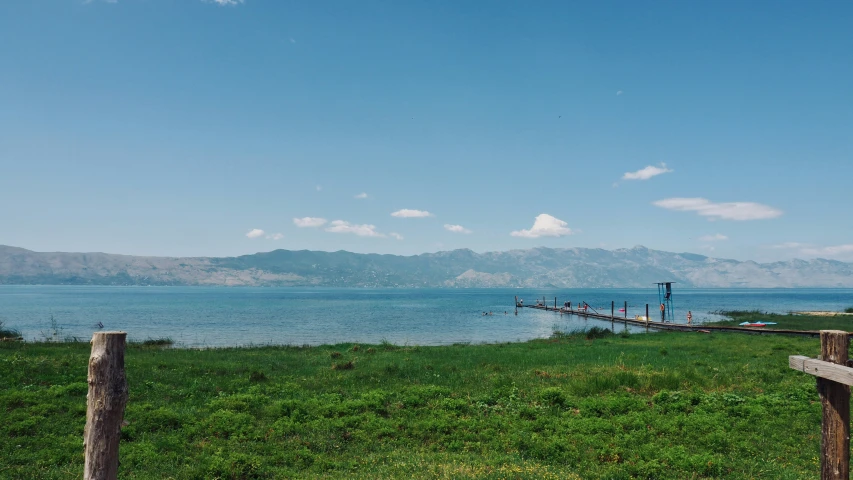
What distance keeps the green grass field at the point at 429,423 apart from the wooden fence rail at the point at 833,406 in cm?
388

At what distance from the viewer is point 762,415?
1502 centimetres

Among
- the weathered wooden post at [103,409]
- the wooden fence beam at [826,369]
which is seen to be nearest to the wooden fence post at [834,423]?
the wooden fence beam at [826,369]

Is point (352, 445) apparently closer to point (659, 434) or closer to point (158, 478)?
point (158, 478)

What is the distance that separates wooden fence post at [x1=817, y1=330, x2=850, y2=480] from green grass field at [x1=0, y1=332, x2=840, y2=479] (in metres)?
3.85

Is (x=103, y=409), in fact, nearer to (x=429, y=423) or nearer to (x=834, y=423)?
(x=429, y=423)

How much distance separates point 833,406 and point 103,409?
10598mm

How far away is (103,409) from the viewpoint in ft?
23.3

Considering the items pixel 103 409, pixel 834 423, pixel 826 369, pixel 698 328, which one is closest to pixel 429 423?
pixel 103 409

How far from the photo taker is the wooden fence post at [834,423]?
24.5 feet

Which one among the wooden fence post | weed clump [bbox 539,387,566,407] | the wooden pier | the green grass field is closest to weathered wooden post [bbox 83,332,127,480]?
the green grass field

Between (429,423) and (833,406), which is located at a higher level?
(833,406)

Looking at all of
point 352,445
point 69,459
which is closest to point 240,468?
point 352,445

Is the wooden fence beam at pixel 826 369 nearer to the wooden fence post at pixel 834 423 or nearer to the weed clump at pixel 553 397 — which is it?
the wooden fence post at pixel 834 423

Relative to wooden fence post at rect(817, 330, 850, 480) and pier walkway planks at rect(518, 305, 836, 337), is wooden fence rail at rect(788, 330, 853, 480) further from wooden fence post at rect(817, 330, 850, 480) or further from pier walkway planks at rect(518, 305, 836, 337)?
pier walkway planks at rect(518, 305, 836, 337)
